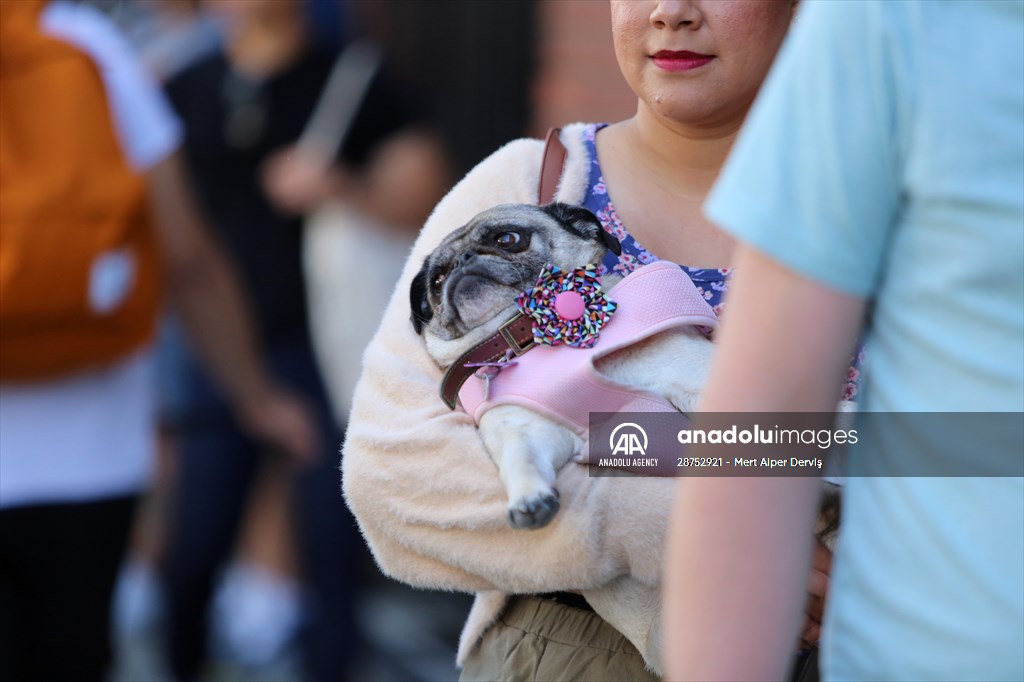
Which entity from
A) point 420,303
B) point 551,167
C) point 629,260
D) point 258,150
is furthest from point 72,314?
point 258,150

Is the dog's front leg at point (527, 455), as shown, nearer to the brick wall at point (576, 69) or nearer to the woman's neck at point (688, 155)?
the woman's neck at point (688, 155)

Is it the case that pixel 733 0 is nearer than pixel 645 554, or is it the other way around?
pixel 645 554

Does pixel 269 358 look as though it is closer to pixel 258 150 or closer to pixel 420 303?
pixel 258 150

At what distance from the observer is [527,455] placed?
73.9 inches

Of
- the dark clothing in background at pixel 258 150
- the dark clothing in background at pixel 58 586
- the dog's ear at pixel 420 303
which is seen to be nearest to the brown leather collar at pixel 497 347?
the dog's ear at pixel 420 303

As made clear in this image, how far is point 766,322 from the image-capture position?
1249 millimetres

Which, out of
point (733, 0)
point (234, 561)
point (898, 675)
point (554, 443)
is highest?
point (733, 0)

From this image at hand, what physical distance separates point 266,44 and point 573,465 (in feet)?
11.9

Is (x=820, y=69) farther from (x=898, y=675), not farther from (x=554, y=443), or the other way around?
(x=554, y=443)

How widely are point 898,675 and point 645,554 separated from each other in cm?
61

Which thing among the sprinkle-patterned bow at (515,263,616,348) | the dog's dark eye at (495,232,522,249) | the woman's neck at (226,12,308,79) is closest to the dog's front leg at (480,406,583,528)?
the sprinkle-patterned bow at (515,263,616,348)

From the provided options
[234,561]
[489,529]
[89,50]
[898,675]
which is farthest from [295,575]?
[898,675]

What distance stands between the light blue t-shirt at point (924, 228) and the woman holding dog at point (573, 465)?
1.90 ft

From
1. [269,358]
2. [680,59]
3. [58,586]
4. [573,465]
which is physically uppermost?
[680,59]
